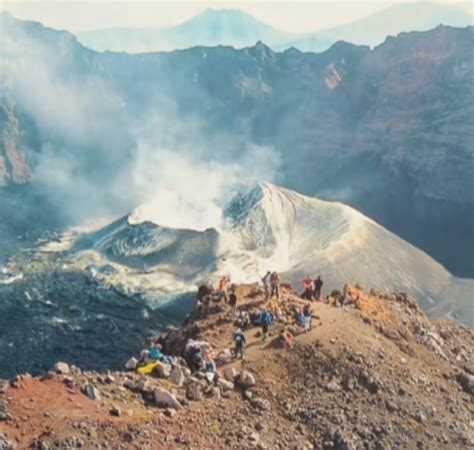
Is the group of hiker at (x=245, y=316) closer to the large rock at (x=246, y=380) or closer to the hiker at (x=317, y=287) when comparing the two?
the hiker at (x=317, y=287)

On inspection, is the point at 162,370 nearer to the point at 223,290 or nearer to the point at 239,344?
the point at 239,344

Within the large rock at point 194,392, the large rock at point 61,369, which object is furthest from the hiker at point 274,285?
the large rock at point 61,369

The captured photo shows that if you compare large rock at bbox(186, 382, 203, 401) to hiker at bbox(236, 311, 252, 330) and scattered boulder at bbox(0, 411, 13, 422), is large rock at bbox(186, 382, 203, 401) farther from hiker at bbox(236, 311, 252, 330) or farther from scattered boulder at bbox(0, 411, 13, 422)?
hiker at bbox(236, 311, 252, 330)

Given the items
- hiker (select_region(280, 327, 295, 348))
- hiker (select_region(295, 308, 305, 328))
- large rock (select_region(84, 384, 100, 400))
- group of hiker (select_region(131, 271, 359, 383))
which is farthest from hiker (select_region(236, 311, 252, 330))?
large rock (select_region(84, 384, 100, 400))

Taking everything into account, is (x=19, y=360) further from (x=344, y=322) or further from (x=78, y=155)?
(x=78, y=155)

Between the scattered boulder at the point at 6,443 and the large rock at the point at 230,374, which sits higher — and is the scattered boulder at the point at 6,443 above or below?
above

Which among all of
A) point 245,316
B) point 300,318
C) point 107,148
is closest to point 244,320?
point 245,316
